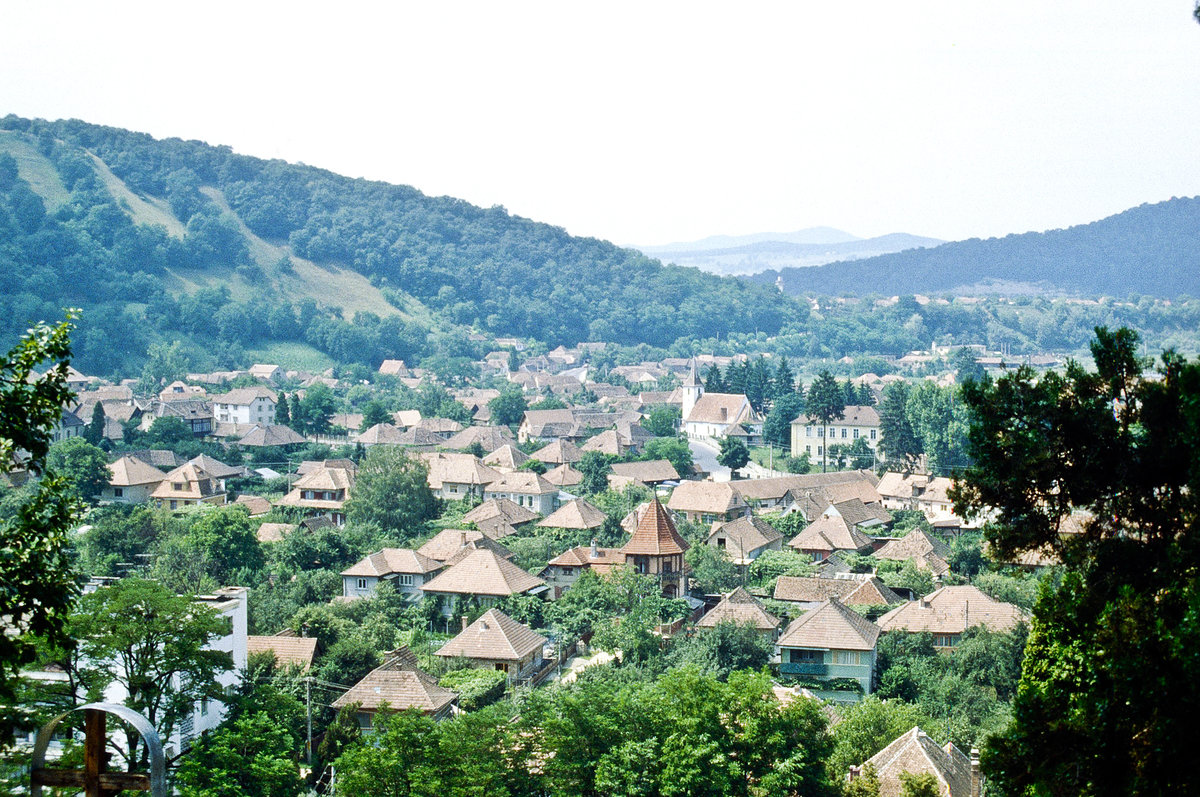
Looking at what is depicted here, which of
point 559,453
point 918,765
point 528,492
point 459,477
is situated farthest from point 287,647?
point 559,453

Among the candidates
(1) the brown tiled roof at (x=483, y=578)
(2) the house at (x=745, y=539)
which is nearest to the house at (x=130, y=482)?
(1) the brown tiled roof at (x=483, y=578)

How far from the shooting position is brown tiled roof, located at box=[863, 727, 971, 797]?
15.3 metres

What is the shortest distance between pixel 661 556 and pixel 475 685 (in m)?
8.04

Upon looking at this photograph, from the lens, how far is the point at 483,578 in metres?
26.6

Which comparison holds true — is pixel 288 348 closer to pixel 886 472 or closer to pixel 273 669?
pixel 886 472

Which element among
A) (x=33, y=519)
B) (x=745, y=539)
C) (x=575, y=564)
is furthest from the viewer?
(x=745, y=539)

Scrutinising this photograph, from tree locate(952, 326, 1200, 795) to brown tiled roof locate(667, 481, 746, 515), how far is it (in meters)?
27.8

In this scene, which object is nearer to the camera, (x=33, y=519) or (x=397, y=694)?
(x=33, y=519)

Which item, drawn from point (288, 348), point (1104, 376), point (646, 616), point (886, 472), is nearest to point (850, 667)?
point (646, 616)

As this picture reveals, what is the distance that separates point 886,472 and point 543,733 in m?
31.9

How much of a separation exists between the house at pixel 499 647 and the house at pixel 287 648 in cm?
257

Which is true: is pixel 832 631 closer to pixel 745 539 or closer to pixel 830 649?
pixel 830 649

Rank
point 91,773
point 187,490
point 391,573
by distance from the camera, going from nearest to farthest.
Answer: point 91,773 → point 391,573 → point 187,490

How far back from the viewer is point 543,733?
594 inches
